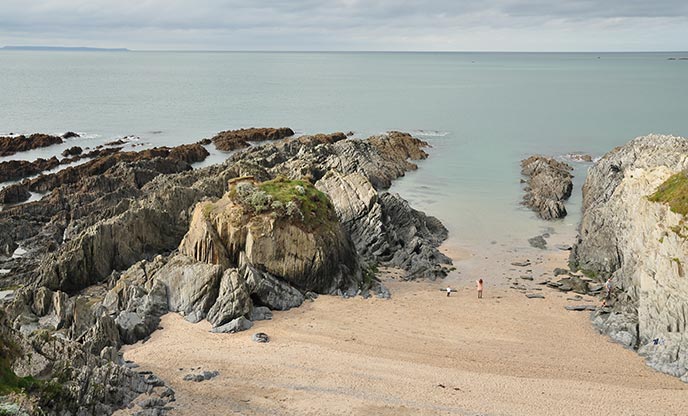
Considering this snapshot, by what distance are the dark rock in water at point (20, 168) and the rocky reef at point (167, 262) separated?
14.4 m

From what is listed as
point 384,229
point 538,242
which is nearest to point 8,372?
point 384,229

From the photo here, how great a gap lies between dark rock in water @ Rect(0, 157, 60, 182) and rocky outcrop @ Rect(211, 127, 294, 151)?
22.0 m

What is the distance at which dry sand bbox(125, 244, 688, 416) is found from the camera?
1906 cm

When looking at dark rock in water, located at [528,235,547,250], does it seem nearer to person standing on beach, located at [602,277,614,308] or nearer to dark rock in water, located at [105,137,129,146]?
person standing on beach, located at [602,277,614,308]

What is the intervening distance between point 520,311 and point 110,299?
18088mm

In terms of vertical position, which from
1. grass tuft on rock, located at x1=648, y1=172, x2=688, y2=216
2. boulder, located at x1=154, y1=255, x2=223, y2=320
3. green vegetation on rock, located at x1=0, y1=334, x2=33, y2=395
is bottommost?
boulder, located at x1=154, y1=255, x2=223, y2=320

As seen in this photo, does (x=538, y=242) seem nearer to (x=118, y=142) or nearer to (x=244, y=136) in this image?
(x=244, y=136)

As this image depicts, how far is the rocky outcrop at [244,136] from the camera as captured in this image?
262 feet

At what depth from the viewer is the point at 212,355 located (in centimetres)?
2205

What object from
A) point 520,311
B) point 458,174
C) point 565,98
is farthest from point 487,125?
point 520,311

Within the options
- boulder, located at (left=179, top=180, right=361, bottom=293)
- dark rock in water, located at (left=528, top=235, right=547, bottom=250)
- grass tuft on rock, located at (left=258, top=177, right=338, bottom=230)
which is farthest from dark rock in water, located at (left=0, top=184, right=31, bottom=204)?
dark rock in water, located at (left=528, top=235, right=547, bottom=250)

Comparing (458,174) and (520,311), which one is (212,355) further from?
(458,174)

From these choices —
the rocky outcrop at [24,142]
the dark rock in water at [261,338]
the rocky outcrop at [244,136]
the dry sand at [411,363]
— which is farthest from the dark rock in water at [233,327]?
the rocky outcrop at [24,142]

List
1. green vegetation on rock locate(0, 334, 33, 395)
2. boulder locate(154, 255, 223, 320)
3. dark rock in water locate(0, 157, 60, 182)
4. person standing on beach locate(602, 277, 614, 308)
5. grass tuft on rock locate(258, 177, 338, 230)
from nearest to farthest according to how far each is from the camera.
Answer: green vegetation on rock locate(0, 334, 33, 395) < boulder locate(154, 255, 223, 320) < person standing on beach locate(602, 277, 614, 308) < grass tuft on rock locate(258, 177, 338, 230) < dark rock in water locate(0, 157, 60, 182)
